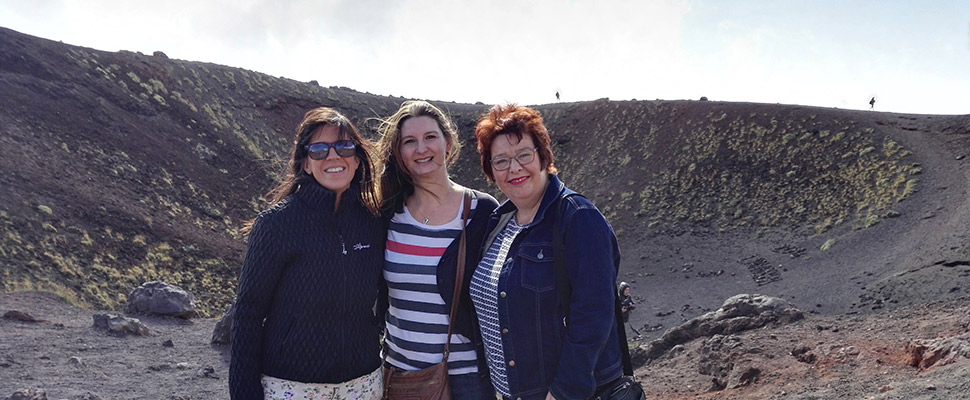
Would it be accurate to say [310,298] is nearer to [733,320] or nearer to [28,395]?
[28,395]

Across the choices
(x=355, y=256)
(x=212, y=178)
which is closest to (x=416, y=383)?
(x=355, y=256)

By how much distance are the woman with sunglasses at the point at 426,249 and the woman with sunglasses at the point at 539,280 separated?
17 cm

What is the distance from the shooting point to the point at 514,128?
3.30 m

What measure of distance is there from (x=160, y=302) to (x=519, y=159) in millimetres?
13723

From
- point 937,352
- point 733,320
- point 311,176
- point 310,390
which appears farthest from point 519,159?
point 733,320

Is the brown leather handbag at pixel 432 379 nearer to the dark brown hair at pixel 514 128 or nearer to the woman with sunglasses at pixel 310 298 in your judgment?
the woman with sunglasses at pixel 310 298

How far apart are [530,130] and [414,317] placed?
47.8 inches

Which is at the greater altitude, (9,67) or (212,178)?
(9,67)

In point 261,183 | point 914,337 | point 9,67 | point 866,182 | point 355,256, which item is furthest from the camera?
point 261,183

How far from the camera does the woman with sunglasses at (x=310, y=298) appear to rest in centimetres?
308

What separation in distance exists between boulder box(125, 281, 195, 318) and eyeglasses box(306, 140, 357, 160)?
1284cm

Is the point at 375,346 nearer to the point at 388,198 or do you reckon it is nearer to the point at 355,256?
the point at 355,256

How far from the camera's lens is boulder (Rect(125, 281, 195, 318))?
1430 centimetres

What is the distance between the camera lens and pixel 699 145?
30.9m
